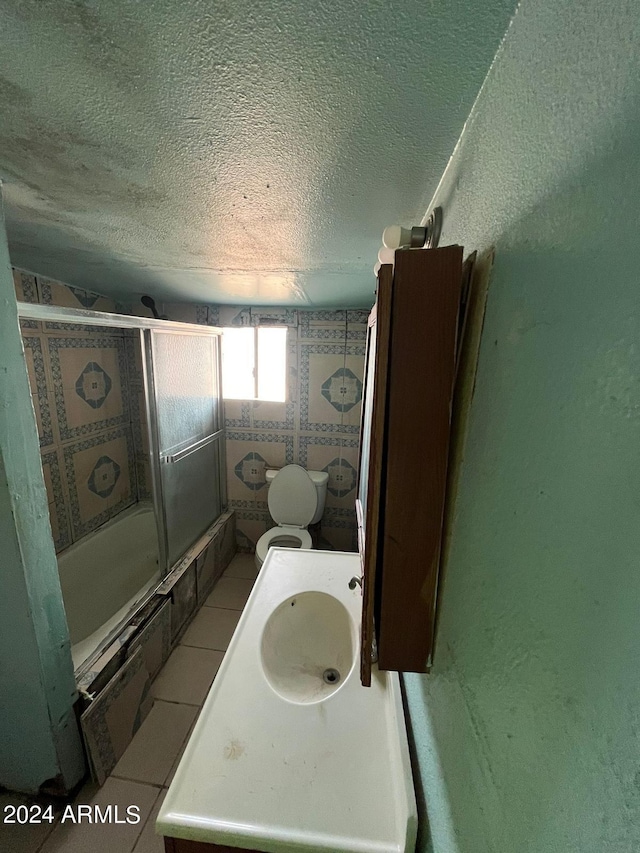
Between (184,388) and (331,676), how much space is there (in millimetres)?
1600

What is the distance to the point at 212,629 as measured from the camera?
190 cm

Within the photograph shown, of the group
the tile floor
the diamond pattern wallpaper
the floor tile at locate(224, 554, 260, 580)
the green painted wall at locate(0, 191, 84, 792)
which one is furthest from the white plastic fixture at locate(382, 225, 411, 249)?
the floor tile at locate(224, 554, 260, 580)

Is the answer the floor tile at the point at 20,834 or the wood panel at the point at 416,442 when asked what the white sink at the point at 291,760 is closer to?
the wood panel at the point at 416,442

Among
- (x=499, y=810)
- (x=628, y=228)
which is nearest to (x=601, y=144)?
(x=628, y=228)

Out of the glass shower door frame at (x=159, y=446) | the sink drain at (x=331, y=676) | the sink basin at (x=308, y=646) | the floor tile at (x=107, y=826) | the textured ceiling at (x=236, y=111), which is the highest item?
the textured ceiling at (x=236, y=111)

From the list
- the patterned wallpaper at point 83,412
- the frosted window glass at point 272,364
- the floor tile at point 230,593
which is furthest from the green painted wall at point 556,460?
the patterned wallpaper at point 83,412

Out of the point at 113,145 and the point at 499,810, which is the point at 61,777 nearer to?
the point at 499,810

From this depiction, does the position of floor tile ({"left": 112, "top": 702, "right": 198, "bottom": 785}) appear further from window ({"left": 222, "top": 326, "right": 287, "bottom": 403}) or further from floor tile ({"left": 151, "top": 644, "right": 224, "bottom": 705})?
window ({"left": 222, "top": 326, "right": 287, "bottom": 403})

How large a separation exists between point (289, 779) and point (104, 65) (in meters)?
1.29

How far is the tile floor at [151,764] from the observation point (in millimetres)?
1072

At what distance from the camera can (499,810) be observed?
0.33 m

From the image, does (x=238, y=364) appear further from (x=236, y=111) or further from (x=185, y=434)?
(x=236, y=111)

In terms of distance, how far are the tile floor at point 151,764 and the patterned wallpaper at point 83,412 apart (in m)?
1.01

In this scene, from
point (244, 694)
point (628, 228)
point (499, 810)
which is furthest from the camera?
point (244, 694)
